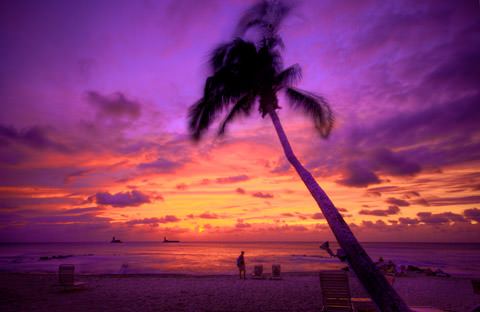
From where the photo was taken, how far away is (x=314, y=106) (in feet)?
29.3

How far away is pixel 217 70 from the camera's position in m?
9.16

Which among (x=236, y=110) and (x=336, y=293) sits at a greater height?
(x=236, y=110)

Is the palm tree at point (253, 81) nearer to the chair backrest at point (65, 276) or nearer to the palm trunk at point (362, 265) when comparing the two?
the palm trunk at point (362, 265)

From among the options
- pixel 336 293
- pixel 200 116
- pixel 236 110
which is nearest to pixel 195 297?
pixel 336 293

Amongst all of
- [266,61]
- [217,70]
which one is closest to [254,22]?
[266,61]

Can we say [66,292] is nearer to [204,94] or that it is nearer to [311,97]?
[204,94]

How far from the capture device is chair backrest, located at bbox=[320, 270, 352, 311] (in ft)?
21.8

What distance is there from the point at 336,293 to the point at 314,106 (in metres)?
5.51

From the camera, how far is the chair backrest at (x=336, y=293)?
6.65 metres

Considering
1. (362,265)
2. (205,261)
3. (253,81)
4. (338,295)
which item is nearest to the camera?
(362,265)

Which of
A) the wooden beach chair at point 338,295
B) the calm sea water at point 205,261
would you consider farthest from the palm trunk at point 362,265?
the calm sea water at point 205,261

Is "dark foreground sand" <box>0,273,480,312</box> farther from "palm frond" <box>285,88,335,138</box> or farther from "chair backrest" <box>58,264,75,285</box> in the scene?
"palm frond" <box>285,88,335,138</box>

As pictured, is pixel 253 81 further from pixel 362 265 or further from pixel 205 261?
pixel 205 261

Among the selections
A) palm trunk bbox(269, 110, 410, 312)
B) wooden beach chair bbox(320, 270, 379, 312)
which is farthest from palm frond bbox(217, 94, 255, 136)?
wooden beach chair bbox(320, 270, 379, 312)
